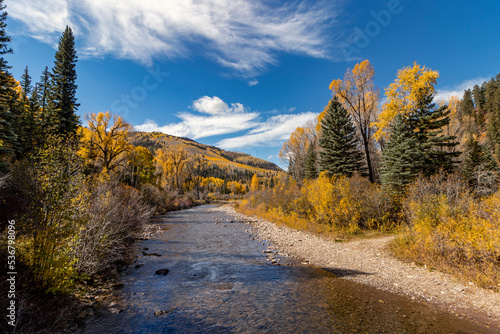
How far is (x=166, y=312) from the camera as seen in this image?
6.47 m

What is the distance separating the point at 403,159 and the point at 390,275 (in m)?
10.6

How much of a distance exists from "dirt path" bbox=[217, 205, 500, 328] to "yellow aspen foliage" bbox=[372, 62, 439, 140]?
42.2 feet

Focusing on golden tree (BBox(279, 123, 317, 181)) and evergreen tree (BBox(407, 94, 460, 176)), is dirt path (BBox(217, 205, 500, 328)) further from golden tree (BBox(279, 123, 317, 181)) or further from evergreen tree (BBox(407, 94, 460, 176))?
golden tree (BBox(279, 123, 317, 181))

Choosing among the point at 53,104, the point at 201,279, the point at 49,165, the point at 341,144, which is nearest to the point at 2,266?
the point at 49,165

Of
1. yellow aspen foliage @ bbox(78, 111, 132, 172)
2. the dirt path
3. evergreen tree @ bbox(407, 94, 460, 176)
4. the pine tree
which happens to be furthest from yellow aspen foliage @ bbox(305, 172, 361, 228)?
yellow aspen foliage @ bbox(78, 111, 132, 172)

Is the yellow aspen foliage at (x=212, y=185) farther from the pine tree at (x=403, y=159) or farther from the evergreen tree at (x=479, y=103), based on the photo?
the evergreen tree at (x=479, y=103)

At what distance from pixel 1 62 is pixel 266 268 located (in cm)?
2600

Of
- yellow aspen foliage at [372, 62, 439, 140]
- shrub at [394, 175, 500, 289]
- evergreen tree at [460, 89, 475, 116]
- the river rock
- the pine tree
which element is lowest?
the river rock

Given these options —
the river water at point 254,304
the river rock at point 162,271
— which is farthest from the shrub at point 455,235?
the river rock at point 162,271

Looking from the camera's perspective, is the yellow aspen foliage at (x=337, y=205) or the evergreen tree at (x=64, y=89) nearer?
the yellow aspen foliage at (x=337, y=205)

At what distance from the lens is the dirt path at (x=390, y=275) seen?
20.9 ft

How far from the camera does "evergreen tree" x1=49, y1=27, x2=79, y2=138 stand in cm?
2534

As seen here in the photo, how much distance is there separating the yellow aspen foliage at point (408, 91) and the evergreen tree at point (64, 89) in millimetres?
34145

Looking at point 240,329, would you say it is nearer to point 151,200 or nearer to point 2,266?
point 2,266
